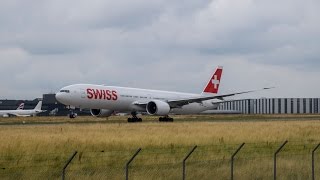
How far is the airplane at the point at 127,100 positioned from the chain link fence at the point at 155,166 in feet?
122

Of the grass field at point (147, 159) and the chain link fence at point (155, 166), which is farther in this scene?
the grass field at point (147, 159)

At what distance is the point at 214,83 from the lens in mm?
82250

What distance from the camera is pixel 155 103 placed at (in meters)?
66.0

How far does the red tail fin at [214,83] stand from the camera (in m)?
81.5

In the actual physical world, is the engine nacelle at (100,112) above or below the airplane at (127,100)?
below

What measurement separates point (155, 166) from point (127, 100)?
46476mm

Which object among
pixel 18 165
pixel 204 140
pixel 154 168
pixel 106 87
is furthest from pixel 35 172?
pixel 106 87

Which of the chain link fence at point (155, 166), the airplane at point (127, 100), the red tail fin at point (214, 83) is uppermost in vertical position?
the red tail fin at point (214, 83)

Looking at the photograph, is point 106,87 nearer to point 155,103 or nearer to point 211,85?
point 155,103

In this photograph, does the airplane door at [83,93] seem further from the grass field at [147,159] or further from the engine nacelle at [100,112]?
the grass field at [147,159]

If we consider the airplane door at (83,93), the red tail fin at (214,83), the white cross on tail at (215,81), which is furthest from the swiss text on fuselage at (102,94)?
the white cross on tail at (215,81)

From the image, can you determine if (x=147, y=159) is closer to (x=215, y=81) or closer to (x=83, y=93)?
(x=83, y=93)

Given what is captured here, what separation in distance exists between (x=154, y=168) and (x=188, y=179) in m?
1.63

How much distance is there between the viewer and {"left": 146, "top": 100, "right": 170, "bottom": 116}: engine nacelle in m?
65.8
